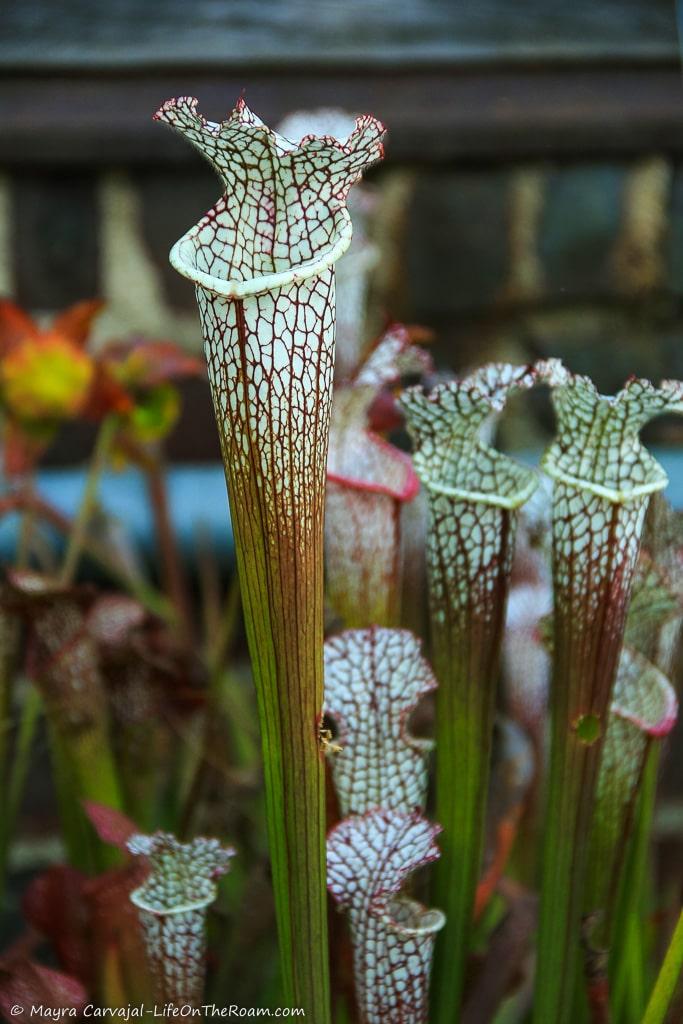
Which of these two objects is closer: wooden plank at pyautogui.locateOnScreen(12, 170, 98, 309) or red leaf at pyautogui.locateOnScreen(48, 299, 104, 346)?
red leaf at pyautogui.locateOnScreen(48, 299, 104, 346)

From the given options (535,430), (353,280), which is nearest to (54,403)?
(353,280)

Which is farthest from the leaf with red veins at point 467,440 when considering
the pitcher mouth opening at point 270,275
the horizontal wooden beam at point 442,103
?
the horizontal wooden beam at point 442,103

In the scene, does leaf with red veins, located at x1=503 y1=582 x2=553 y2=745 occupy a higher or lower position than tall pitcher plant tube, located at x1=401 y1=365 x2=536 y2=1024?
lower

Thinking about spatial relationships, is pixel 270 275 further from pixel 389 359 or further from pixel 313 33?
pixel 313 33

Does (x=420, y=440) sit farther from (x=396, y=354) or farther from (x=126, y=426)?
(x=126, y=426)

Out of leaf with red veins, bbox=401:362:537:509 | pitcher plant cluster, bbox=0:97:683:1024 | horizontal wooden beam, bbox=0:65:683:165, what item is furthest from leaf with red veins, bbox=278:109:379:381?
horizontal wooden beam, bbox=0:65:683:165

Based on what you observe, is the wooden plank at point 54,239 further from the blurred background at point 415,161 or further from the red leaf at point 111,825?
the red leaf at point 111,825

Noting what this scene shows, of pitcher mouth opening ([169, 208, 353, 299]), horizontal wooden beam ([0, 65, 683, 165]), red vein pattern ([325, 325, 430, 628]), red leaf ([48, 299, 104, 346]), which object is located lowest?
red vein pattern ([325, 325, 430, 628])

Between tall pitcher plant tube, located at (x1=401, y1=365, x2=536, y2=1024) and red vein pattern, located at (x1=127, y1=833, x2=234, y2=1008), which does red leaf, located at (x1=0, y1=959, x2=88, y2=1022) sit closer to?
red vein pattern, located at (x1=127, y1=833, x2=234, y2=1008)
